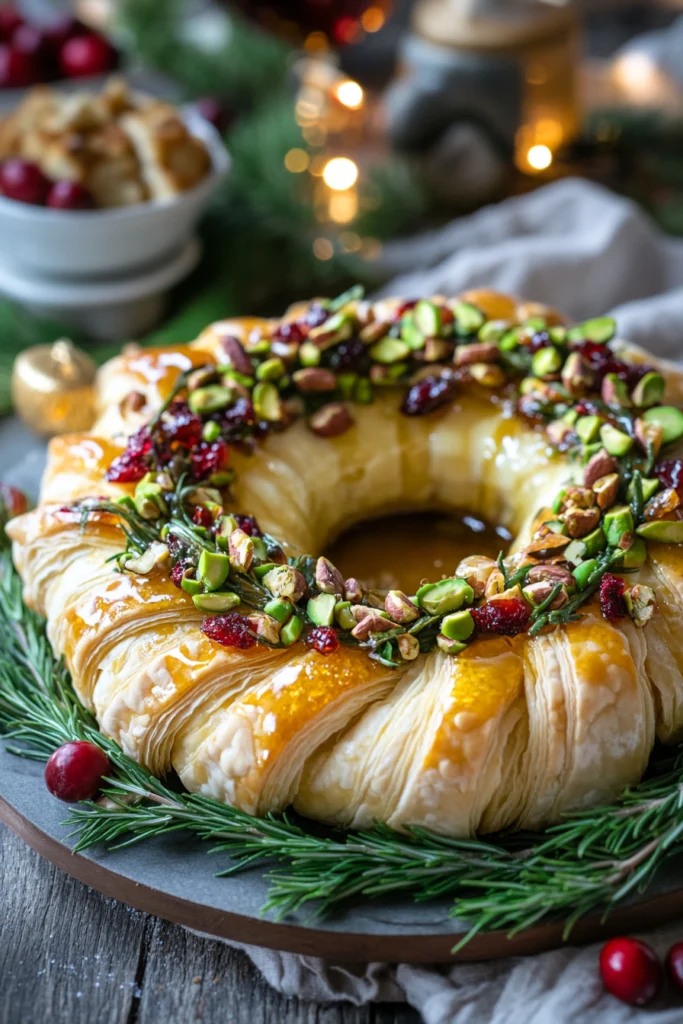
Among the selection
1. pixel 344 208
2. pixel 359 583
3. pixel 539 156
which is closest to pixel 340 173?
pixel 344 208

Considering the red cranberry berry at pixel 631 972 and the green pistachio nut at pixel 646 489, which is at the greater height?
the green pistachio nut at pixel 646 489

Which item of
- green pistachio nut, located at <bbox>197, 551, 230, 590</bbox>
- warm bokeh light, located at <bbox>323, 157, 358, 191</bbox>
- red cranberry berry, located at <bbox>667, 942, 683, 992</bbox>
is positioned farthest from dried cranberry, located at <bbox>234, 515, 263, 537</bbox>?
warm bokeh light, located at <bbox>323, 157, 358, 191</bbox>

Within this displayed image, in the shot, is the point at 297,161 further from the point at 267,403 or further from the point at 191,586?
the point at 191,586

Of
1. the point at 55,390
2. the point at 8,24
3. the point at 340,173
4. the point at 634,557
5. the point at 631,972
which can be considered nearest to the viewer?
the point at 631,972

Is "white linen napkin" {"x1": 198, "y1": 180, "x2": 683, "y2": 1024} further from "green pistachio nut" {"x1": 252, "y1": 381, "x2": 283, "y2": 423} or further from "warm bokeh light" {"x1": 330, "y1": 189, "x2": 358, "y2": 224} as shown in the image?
"green pistachio nut" {"x1": 252, "y1": 381, "x2": 283, "y2": 423}

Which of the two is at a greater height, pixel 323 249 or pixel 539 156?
pixel 539 156

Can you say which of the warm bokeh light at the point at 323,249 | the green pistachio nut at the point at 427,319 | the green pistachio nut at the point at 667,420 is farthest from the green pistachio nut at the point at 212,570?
the warm bokeh light at the point at 323,249

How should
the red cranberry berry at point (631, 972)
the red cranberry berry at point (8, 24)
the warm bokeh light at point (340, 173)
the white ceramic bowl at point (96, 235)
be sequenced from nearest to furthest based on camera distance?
the red cranberry berry at point (631, 972)
the white ceramic bowl at point (96, 235)
the warm bokeh light at point (340, 173)
the red cranberry berry at point (8, 24)

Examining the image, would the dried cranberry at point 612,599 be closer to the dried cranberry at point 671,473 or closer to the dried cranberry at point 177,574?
the dried cranberry at point 671,473
